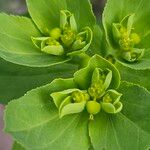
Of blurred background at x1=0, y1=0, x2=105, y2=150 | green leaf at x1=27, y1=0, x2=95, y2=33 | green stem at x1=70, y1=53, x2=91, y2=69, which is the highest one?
green leaf at x1=27, y1=0, x2=95, y2=33

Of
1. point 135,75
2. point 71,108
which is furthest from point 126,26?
point 71,108

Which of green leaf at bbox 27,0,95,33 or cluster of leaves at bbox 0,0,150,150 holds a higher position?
green leaf at bbox 27,0,95,33

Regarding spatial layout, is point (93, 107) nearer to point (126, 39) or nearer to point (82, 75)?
point (82, 75)

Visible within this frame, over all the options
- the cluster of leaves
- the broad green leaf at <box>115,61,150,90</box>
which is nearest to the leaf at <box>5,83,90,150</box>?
the cluster of leaves

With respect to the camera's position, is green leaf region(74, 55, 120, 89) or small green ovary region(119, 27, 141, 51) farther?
small green ovary region(119, 27, 141, 51)

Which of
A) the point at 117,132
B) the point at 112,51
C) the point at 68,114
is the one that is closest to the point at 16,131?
the point at 68,114

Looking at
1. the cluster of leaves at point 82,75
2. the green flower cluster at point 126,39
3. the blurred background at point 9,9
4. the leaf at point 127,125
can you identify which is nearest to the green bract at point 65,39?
the cluster of leaves at point 82,75

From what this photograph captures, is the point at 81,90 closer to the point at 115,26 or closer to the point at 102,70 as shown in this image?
the point at 102,70

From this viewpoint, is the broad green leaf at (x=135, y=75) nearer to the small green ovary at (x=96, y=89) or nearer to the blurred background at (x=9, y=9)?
the small green ovary at (x=96, y=89)

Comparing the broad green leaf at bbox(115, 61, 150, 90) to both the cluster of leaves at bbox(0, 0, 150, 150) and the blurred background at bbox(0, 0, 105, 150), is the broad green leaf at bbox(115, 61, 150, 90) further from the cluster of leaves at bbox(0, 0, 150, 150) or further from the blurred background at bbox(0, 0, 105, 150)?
the blurred background at bbox(0, 0, 105, 150)

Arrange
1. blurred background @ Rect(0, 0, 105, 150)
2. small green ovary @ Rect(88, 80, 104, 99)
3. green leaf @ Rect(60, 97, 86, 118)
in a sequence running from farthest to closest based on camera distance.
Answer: blurred background @ Rect(0, 0, 105, 150) < small green ovary @ Rect(88, 80, 104, 99) < green leaf @ Rect(60, 97, 86, 118)
